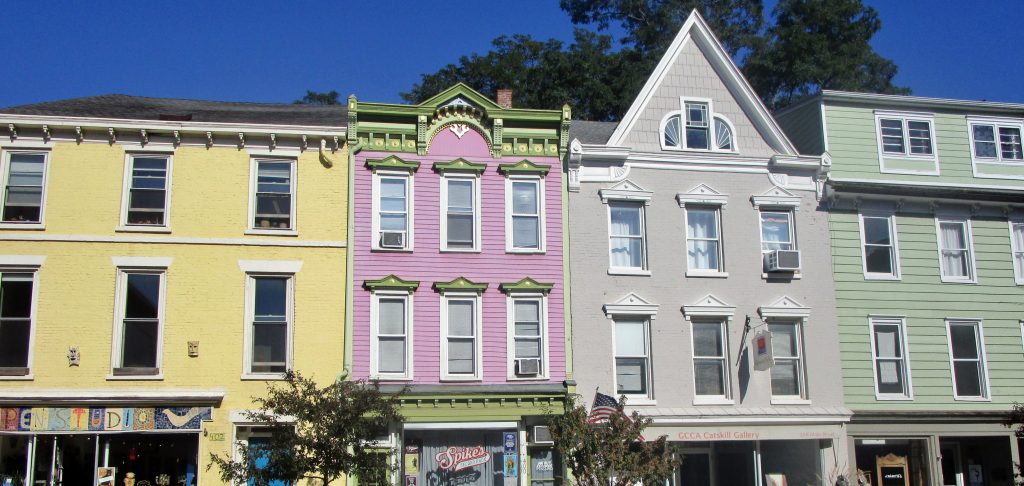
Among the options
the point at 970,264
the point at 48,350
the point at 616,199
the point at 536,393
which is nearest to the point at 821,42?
the point at 970,264

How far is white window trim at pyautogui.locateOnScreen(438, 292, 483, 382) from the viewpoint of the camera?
26234mm

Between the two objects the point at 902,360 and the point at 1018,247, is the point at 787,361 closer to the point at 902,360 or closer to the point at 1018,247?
the point at 902,360

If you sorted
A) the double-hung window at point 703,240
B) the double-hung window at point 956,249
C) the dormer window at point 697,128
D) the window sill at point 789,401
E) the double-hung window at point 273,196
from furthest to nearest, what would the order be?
the double-hung window at point 956,249
the dormer window at point 697,128
the double-hung window at point 703,240
the window sill at point 789,401
the double-hung window at point 273,196

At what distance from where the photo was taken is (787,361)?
28.3 m

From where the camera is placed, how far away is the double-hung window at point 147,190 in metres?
25.7

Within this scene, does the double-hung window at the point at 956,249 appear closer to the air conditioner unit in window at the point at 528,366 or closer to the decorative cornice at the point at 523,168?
the decorative cornice at the point at 523,168

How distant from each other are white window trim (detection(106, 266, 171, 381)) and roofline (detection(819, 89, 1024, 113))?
17945 millimetres

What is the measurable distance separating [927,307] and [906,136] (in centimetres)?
486

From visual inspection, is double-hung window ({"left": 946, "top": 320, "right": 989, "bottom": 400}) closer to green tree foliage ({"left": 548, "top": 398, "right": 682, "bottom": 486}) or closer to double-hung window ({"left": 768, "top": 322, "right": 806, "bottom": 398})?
double-hung window ({"left": 768, "top": 322, "right": 806, "bottom": 398})

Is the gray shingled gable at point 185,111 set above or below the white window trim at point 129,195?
above

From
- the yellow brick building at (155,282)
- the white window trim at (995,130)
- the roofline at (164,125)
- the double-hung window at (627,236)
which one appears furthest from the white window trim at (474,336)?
the white window trim at (995,130)

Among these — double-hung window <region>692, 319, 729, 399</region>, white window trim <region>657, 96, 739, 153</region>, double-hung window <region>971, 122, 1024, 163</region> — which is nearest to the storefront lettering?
double-hung window <region>692, 319, 729, 399</region>

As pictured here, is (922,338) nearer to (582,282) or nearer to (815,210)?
(815,210)

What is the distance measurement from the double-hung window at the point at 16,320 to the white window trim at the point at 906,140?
22006 mm
